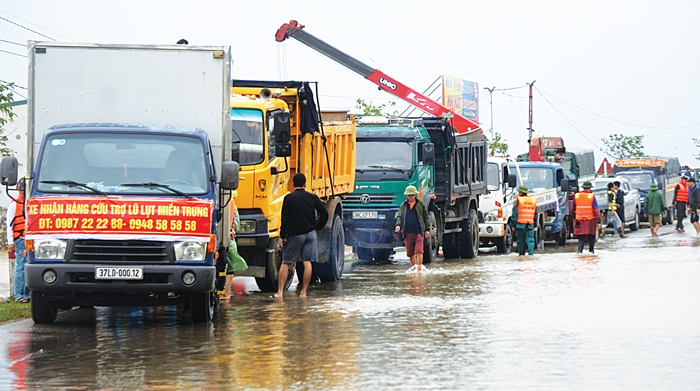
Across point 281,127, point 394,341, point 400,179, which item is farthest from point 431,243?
point 394,341

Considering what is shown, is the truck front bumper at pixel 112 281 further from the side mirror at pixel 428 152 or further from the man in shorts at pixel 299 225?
the side mirror at pixel 428 152

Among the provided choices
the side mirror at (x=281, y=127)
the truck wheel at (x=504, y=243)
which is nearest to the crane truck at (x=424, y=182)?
the truck wheel at (x=504, y=243)

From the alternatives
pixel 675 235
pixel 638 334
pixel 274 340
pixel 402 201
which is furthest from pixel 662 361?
pixel 675 235

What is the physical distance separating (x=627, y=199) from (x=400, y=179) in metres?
18.1

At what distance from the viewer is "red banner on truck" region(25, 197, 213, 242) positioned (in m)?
11.7

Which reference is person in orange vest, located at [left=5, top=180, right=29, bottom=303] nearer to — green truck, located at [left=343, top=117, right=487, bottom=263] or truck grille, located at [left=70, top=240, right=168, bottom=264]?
truck grille, located at [left=70, top=240, right=168, bottom=264]

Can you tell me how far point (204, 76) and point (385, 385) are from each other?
5684 millimetres

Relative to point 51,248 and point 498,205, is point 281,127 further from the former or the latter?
point 498,205

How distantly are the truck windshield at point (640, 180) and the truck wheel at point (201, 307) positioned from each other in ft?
114

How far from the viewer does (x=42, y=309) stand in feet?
41.4

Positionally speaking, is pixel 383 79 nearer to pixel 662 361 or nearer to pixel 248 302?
pixel 248 302

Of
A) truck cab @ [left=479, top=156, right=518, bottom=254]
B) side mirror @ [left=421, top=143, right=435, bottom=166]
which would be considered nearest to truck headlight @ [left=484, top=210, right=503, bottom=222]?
truck cab @ [left=479, top=156, right=518, bottom=254]

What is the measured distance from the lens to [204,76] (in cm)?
1306

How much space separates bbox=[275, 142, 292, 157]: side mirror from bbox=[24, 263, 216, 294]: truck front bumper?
13.5 feet
